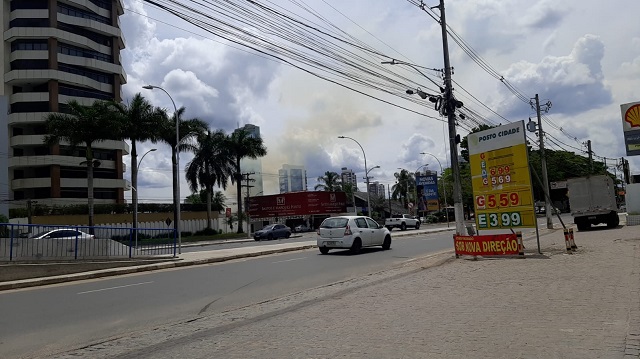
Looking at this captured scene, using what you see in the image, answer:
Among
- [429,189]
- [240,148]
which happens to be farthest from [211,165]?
[429,189]

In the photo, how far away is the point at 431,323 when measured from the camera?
277 inches

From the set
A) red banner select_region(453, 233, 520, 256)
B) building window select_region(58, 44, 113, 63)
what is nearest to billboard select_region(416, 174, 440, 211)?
building window select_region(58, 44, 113, 63)

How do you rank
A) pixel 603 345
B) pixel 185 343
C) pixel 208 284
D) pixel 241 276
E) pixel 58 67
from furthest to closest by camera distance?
pixel 58 67 → pixel 241 276 → pixel 208 284 → pixel 185 343 → pixel 603 345

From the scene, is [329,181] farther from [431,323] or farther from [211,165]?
[431,323]

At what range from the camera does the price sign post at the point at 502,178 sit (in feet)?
52.0

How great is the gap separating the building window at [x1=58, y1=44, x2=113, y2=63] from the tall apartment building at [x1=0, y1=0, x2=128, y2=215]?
120 millimetres

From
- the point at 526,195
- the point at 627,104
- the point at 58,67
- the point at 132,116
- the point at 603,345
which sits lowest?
the point at 603,345

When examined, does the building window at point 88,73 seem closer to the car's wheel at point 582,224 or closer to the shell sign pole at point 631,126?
the car's wheel at point 582,224

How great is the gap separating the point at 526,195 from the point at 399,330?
10592 millimetres

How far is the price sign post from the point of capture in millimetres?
15844

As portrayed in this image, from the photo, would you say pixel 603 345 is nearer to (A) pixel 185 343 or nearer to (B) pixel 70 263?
(A) pixel 185 343

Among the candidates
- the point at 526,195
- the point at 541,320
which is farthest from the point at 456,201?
the point at 541,320

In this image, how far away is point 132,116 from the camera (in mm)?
45625

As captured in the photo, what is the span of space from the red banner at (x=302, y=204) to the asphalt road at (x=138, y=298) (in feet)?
167
